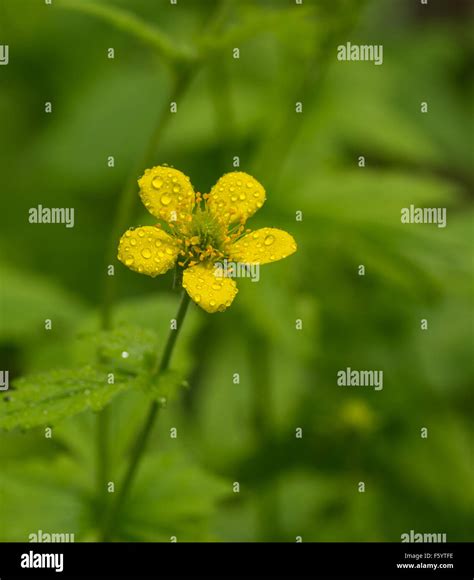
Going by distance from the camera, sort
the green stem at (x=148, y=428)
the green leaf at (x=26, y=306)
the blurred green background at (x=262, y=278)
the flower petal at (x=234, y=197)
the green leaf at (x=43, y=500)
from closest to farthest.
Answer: the green stem at (x=148, y=428), the flower petal at (x=234, y=197), the green leaf at (x=43, y=500), the blurred green background at (x=262, y=278), the green leaf at (x=26, y=306)

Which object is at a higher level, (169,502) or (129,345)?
(129,345)

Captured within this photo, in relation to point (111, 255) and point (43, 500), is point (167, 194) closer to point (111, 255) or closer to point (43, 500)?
point (111, 255)

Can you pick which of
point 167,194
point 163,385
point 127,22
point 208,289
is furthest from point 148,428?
point 127,22

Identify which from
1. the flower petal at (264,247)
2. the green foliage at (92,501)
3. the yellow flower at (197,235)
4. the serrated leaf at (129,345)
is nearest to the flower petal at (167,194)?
the yellow flower at (197,235)

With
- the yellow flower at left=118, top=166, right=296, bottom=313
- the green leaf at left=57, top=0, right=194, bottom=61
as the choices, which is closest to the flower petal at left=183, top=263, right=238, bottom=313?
the yellow flower at left=118, top=166, right=296, bottom=313

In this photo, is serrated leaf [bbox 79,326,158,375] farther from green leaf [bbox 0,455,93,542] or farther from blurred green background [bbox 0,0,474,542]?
green leaf [bbox 0,455,93,542]

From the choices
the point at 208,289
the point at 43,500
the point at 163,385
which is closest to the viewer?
the point at 208,289

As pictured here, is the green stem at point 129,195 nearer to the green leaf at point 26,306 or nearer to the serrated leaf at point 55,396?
the serrated leaf at point 55,396

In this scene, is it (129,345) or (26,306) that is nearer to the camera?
(129,345)
